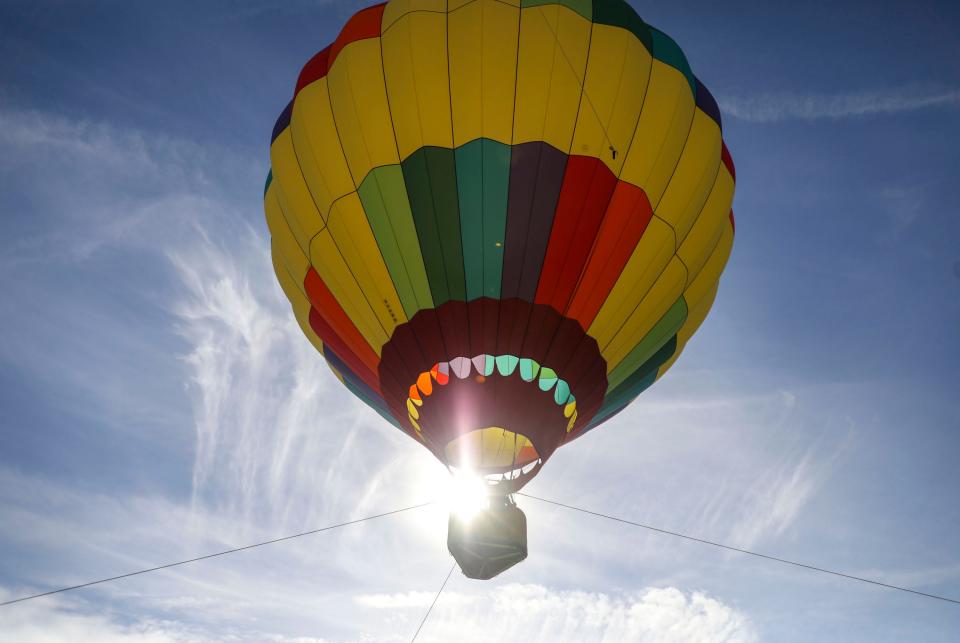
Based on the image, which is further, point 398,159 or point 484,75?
point 398,159

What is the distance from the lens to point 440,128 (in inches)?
233

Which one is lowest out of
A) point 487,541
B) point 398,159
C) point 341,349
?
point 487,541

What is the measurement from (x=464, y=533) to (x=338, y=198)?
368 cm

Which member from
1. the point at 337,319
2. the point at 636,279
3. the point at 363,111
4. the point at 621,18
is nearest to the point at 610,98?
the point at 621,18

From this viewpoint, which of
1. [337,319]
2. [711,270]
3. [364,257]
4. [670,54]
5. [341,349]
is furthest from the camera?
[341,349]

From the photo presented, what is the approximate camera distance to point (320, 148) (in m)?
6.42

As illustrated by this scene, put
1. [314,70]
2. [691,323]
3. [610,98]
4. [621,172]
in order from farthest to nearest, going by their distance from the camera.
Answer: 1. [691,323]
2. [314,70]
3. [621,172]
4. [610,98]

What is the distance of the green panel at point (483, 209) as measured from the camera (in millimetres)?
5906

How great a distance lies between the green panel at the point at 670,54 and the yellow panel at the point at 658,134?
114mm

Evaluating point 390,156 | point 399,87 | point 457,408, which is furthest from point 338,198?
point 457,408

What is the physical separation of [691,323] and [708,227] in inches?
54.8

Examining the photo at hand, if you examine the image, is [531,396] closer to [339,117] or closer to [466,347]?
[466,347]

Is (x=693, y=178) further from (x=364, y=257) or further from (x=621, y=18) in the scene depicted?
(x=364, y=257)

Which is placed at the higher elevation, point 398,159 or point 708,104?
point 708,104
